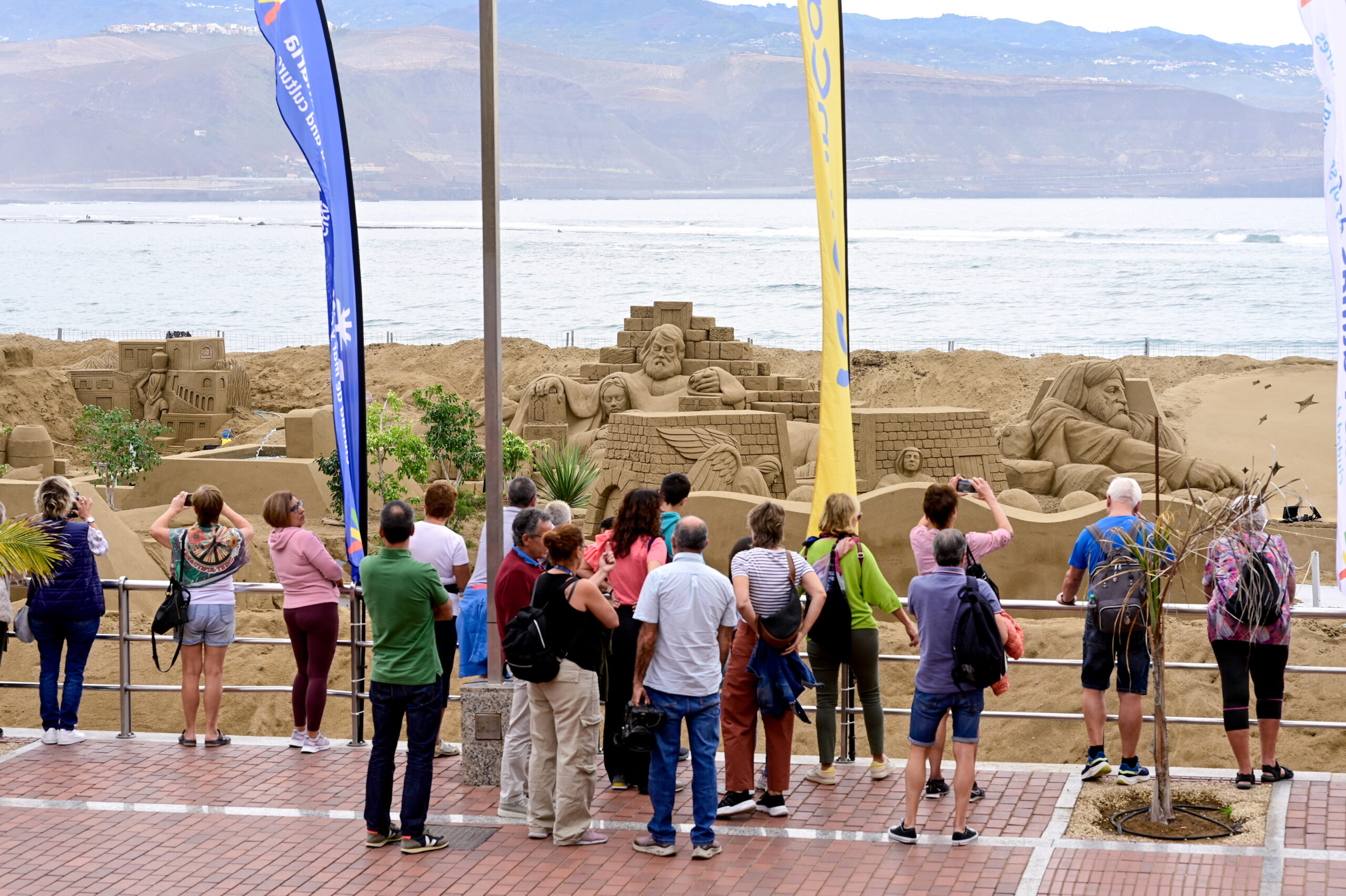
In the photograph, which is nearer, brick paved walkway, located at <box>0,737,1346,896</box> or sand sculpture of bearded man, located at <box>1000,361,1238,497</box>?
brick paved walkway, located at <box>0,737,1346,896</box>

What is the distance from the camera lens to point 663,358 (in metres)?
24.1

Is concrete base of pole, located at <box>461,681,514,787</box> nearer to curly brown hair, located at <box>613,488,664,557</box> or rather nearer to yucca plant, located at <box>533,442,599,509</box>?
curly brown hair, located at <box>613,488,664,557</box>

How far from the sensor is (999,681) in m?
7.24

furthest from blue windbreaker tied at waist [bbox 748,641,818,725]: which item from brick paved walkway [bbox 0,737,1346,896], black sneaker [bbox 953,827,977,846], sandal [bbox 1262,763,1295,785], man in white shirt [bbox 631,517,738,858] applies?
sandal [bbox 1262,763,1295,785]

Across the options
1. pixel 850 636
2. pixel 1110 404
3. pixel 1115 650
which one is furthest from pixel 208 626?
pixel 1110 404

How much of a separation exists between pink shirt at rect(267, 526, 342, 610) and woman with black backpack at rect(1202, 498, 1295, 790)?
16.2ft

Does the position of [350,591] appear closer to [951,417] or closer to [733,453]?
[733,453]

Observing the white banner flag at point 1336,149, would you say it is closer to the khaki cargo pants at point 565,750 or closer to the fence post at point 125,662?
the khaki cargo pants at point 565,750

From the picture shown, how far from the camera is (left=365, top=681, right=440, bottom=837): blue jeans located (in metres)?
7.24

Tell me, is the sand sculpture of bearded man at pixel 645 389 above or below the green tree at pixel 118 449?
above

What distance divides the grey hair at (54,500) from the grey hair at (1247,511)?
6654mm

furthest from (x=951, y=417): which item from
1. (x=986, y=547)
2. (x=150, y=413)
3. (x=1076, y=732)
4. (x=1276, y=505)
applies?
(x=150, y=413)

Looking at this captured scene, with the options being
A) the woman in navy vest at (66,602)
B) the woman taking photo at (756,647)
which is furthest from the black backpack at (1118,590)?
the woman in navy vest at (66,602)

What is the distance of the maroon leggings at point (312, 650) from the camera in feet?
28.4
